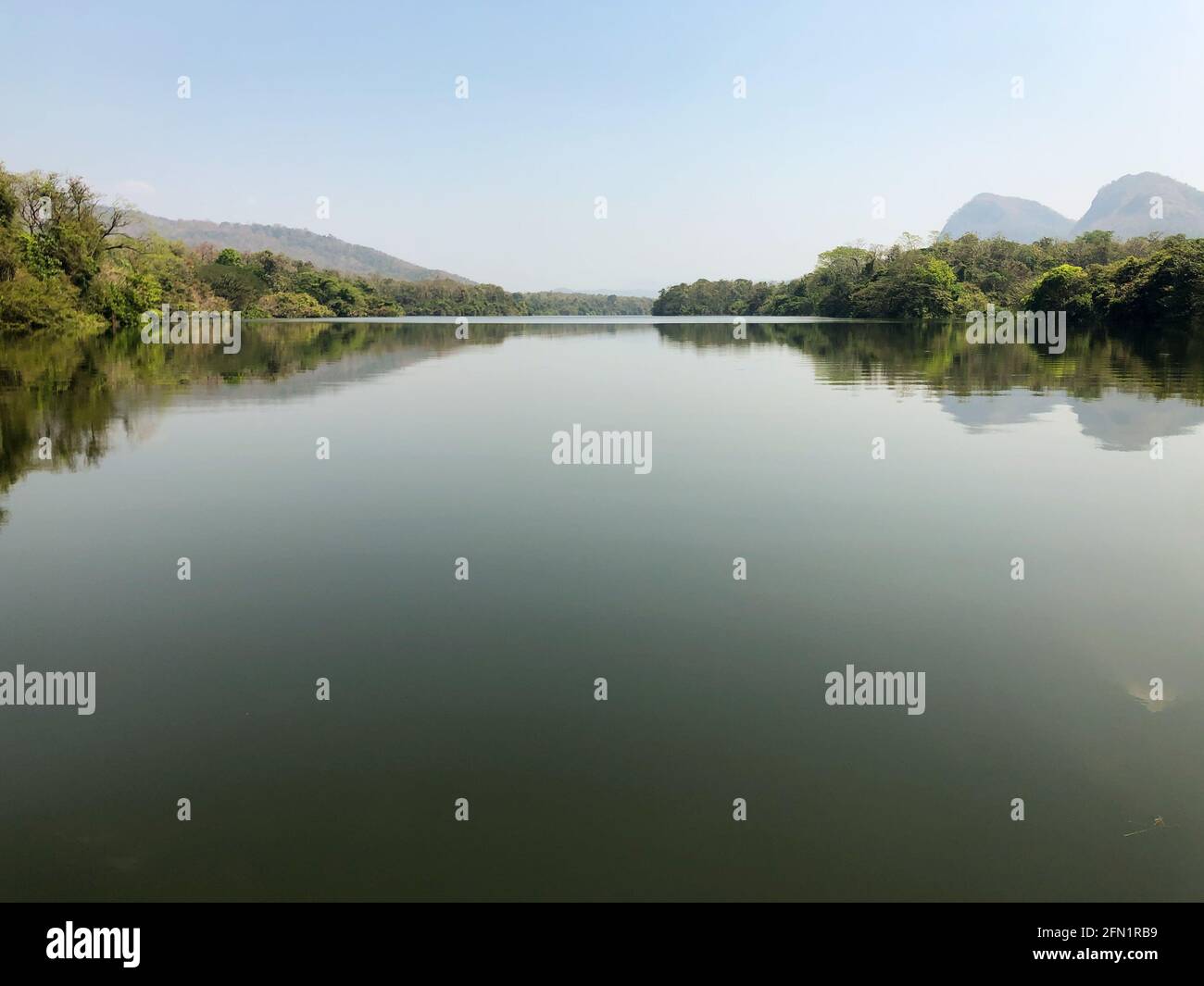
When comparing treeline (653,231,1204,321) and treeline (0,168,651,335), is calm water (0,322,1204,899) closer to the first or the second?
treeline (0,168,651,335)

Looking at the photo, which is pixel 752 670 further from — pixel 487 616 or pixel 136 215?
pixel 136 215

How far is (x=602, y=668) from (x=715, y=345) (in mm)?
46003

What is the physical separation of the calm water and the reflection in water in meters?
2.17

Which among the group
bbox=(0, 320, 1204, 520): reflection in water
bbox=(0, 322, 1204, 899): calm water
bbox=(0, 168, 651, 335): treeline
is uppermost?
bbox=(0, 168, 651, 335): treeline

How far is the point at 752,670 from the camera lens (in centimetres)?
636

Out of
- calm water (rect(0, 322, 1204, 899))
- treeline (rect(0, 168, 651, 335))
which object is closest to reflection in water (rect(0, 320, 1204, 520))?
calm water (rect(0, 322, 1204, 899))

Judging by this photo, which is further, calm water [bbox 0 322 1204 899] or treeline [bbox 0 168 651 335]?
treeline [bbox 0 168 651 335]

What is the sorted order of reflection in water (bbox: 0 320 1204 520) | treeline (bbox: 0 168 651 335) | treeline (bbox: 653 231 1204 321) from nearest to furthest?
reflection in water (bbox: 0 320 1204 520) < treeline (bbox: 0 168 651 335) < treeline (bbox: 653 231 1204 321)

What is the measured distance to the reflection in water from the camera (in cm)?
1700

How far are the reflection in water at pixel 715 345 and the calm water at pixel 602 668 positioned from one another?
2.17m

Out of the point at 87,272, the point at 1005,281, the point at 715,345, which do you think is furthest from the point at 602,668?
the point at 1005,281

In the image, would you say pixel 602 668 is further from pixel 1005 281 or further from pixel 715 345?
pixel 1005 281

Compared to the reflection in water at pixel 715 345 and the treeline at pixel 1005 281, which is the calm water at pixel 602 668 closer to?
the reflection in water at pixel 715 345

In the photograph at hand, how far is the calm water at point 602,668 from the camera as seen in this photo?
4266 millimetres
